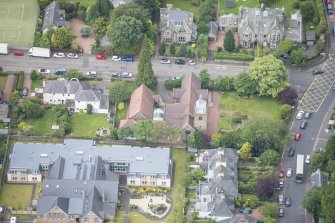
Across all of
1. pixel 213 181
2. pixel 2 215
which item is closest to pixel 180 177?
pixel 213 181

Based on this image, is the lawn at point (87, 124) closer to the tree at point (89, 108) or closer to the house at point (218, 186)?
the tree at point (89, 108)

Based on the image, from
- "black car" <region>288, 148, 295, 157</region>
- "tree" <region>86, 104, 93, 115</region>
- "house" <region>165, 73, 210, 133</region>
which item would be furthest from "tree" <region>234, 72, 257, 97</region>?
"tree" <region>86, 104, 93, 115</region>

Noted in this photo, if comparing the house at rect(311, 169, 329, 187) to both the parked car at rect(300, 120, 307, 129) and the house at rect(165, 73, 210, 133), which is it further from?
the house at rect(165, 73, 210, 133)

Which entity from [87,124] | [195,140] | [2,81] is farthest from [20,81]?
[195,140]

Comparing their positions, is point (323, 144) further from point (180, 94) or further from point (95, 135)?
point (95, 135)

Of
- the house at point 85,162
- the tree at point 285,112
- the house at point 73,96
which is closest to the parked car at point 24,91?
the house at point 73,96

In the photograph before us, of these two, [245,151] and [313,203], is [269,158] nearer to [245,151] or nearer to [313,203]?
[245,151]
